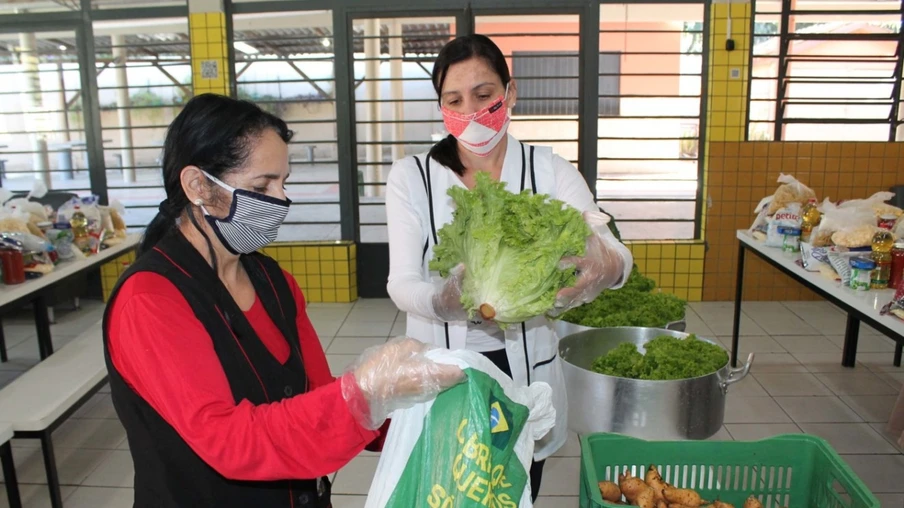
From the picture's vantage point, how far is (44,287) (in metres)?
3.40

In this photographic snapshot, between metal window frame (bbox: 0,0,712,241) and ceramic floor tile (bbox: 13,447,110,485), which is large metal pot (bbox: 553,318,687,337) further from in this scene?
metal window frame (bbox: 0,0,712,241)

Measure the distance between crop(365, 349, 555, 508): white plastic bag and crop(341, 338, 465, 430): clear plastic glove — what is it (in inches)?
2.2

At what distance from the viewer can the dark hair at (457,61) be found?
1814mm

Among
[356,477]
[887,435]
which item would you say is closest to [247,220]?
[356,477]

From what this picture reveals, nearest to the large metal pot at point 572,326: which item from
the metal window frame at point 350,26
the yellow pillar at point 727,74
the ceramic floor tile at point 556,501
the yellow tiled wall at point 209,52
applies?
the ceramic floor tile at point 556,501

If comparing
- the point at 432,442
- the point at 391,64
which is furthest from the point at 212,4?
Answer: the point at 432,442

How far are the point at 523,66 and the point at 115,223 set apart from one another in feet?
11.1

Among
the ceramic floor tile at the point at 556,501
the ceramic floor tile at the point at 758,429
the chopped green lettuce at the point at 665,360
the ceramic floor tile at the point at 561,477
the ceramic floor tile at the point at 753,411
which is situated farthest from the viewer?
the ceramic floor tile at the point at 753,411

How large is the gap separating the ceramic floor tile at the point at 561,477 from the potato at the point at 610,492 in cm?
125

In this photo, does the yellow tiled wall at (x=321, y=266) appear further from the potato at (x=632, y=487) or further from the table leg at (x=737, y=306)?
the potato at (x=632, y=487)

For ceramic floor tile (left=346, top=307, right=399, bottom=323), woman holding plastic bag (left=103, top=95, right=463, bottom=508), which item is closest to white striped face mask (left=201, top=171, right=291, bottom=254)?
woman holding plastic bag (left=103, top=95, right=463, bottom=508)

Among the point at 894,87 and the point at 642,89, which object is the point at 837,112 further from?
the point at 642,89

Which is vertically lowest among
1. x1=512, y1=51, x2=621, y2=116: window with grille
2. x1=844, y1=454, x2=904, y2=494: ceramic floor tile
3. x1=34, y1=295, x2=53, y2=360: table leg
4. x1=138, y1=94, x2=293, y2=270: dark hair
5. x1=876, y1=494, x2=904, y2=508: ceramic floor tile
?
x1=876, y1=494, x2=904, y2=508: ceramic floor tile

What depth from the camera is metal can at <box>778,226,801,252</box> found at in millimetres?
3709
